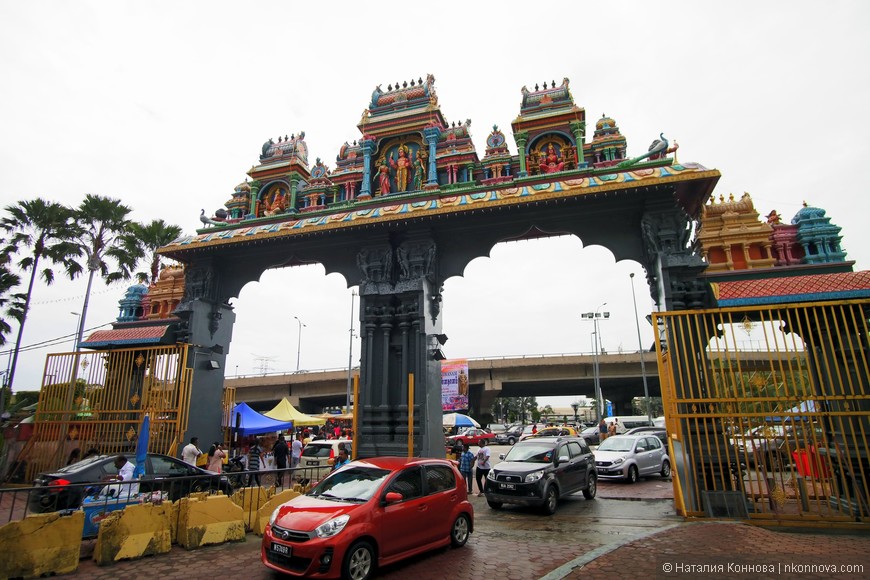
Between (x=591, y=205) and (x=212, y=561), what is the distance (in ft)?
35.2

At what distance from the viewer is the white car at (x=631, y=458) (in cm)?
1551

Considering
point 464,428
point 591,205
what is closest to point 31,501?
point 591,205

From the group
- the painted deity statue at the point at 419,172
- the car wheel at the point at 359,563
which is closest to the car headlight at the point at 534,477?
the car wheel at the point at 359,563

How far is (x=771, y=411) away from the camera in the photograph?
29.5 feet

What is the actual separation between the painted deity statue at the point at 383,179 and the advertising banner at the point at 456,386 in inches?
462

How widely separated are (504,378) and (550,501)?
33027 millimetres

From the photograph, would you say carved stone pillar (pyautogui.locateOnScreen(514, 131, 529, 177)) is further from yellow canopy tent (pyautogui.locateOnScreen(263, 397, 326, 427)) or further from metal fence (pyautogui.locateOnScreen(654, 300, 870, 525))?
yellow canopy tent (pyautogui.locateOnScreen(263, 397, 326, 427))

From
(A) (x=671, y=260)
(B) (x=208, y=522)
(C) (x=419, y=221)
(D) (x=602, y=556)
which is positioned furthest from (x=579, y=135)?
(B) (x=208, y=522)

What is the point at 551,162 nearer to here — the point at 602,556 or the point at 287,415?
the point at 602,556

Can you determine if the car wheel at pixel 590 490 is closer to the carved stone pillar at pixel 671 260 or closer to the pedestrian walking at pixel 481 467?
the pedestrian walking at pixel 481 467

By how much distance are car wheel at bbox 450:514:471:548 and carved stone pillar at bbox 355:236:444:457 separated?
397 centimetres

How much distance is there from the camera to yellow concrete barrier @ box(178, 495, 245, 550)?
780 cm

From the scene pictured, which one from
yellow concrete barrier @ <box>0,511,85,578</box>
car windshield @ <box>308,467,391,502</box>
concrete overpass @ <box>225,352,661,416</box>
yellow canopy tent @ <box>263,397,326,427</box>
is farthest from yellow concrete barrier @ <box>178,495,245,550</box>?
concrete overpass @ <box>225,352,661,416</box>

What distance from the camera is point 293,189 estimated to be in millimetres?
15859
